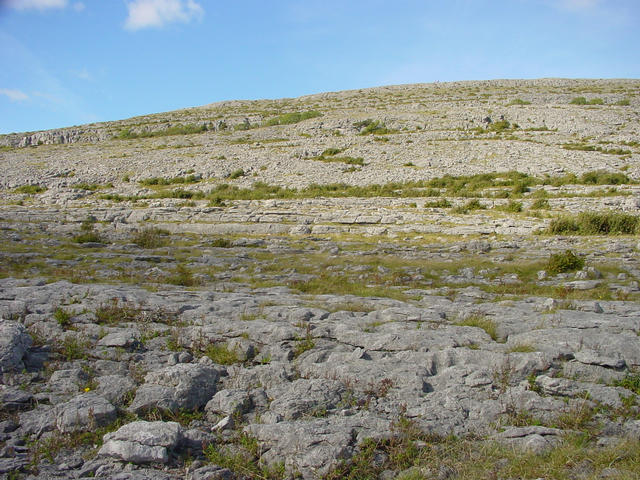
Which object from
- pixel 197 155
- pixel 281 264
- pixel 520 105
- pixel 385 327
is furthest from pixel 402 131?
pixel 385 327

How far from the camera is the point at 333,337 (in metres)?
7.45

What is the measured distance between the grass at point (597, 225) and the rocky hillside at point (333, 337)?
98mm

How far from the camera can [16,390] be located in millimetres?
5609

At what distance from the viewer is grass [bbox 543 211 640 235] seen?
19.8 meters

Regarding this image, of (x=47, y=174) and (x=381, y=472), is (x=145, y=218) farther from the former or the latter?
(x=381, y=472)

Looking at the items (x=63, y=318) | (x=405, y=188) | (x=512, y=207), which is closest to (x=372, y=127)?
(x=405, y=188)

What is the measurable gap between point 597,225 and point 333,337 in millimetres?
18329

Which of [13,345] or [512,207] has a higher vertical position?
[512,207]

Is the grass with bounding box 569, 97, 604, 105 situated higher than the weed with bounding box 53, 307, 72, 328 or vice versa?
the grass with bounding box 569, 97, 604, 105

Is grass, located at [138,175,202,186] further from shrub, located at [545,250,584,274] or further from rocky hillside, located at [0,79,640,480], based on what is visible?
shrub, located at [545,250,584,274]

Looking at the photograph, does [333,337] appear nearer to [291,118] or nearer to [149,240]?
[149,240]

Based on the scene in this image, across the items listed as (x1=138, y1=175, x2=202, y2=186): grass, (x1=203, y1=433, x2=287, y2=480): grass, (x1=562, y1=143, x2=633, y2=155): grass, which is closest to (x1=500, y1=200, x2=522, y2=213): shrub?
(x1=562, y1=143, x2=633, y2=155): grass

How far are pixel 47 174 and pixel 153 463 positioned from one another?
46072 millimetres

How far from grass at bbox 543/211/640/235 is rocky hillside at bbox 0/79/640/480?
98mm
